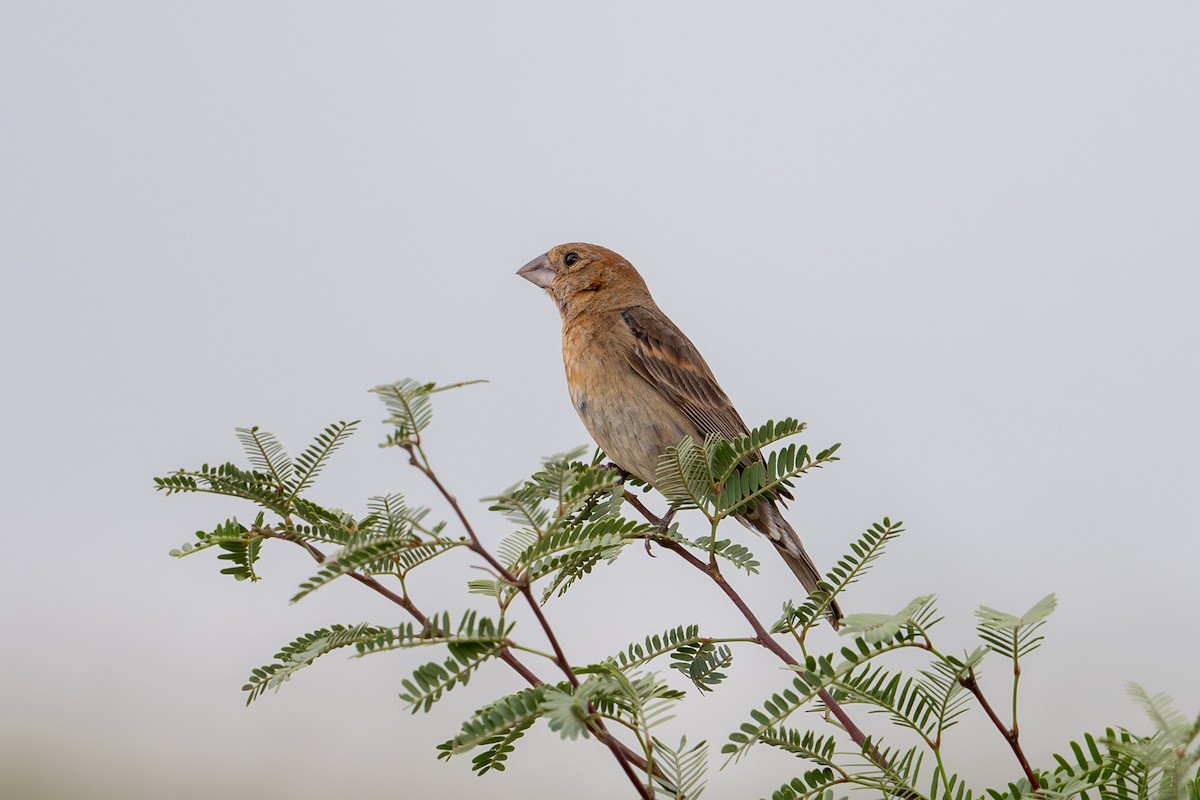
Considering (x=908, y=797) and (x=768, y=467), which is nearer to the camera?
(x=908, y=797)

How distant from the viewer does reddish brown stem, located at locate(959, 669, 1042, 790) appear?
4.81 feet

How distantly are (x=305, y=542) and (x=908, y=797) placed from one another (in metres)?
1.02

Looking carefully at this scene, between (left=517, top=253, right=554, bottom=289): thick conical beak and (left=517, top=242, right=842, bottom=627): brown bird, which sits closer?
(left=517, top=242, right=842, bottom=627): brown bird

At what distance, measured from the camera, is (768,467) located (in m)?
1.98

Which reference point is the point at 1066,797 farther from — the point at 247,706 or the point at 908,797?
the point at 247,706

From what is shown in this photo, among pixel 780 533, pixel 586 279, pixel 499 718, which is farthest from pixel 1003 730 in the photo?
pixel 586 279

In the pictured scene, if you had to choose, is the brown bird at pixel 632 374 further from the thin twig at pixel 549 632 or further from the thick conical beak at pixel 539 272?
the thin twig at pixel 549 632

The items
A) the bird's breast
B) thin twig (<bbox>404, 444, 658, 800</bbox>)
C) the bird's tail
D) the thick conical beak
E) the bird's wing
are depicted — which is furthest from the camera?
the thick conical beak

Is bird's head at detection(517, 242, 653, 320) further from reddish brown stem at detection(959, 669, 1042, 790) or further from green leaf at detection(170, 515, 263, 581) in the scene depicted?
reddish brown stem at detection(959, 669, 1042, 790)

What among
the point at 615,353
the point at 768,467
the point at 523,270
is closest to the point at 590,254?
the point at 523,270

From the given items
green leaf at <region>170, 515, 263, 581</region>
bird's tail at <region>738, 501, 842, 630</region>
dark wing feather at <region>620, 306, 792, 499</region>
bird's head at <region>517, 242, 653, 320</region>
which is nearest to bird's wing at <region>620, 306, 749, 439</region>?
dark wing feather at <region>620, 306, 792, 499</region>

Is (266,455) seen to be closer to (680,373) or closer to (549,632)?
(549,632)

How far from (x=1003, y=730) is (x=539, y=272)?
273cm

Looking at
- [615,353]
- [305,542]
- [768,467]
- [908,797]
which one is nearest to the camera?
[908,797]
